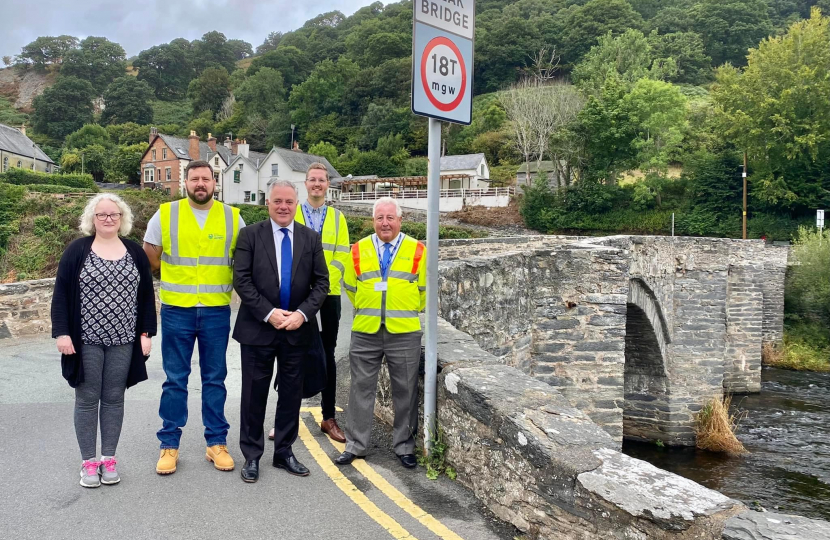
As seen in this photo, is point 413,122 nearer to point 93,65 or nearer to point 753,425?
point 753,425

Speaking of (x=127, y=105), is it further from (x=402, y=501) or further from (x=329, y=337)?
(x=402, y=501)

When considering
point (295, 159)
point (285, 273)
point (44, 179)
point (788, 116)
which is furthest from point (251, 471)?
point (295, 159)

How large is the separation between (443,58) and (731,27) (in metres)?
91.6

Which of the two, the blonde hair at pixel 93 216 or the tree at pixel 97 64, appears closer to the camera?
the blonde hair at pixel 93 216

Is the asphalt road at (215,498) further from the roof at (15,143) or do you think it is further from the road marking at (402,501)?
the roof at (15,143)

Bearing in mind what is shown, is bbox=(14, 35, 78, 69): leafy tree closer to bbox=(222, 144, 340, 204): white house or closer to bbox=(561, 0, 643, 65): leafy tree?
bbox=(222, 144, 340, 204): white house

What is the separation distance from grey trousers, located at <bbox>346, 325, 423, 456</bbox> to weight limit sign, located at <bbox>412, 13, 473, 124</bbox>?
1.78 m

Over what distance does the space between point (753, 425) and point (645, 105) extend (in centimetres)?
2741

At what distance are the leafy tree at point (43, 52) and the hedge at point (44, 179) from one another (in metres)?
115

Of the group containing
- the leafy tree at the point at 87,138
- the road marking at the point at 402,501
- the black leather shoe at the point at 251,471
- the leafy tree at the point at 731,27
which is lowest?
the road marking at the point at 402,501

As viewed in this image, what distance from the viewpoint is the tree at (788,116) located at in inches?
1326

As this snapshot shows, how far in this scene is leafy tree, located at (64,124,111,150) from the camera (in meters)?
80.0

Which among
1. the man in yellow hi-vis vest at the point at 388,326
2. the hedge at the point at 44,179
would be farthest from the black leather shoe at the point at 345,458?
the hedge at the point at 44,179

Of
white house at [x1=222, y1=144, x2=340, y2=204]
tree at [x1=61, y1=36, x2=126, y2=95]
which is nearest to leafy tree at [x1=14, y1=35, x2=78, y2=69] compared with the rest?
tree at [x1=61, y1=36, x2=126, y2=95]
